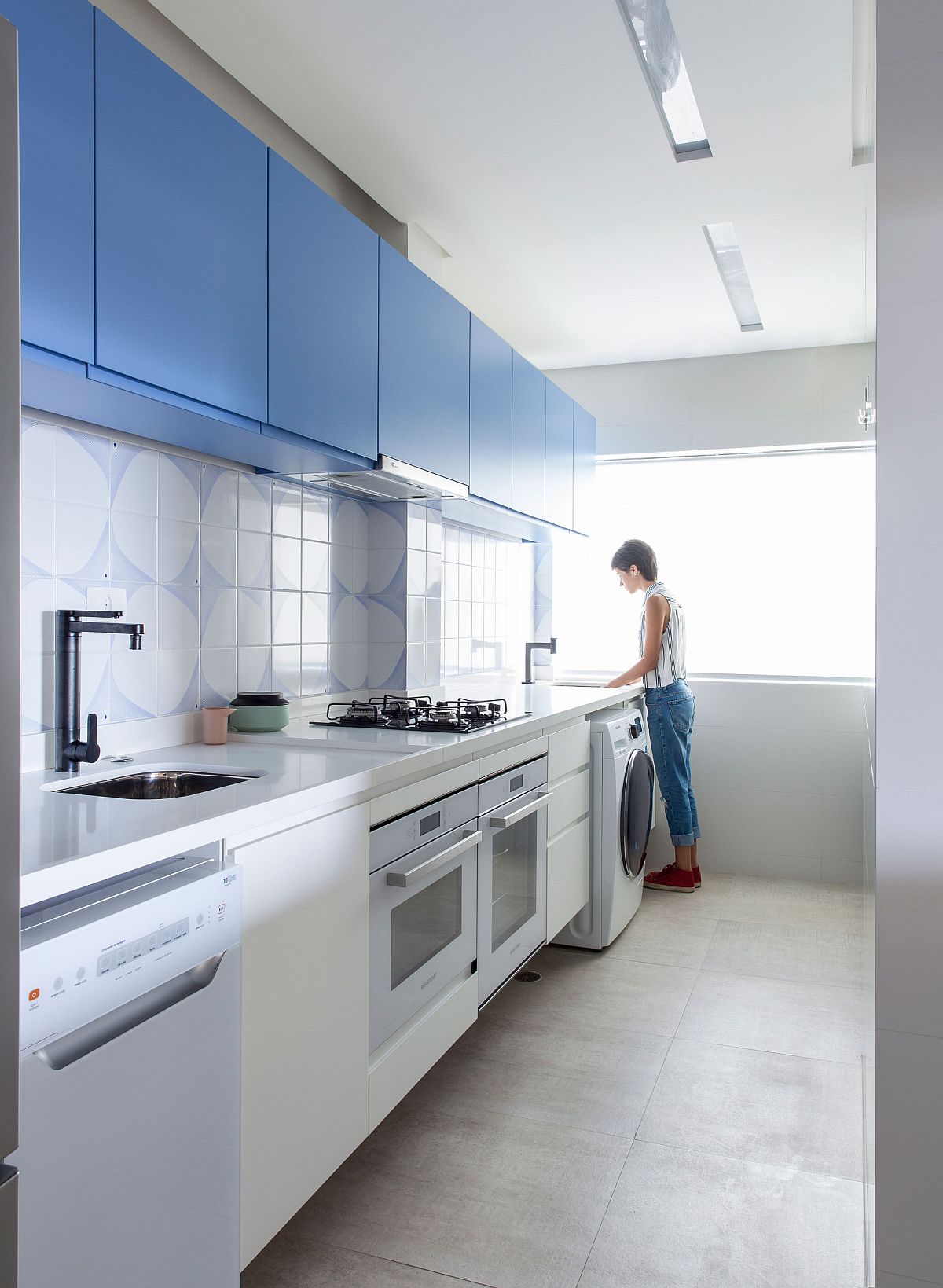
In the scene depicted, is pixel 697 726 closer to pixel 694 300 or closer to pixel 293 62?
pixel 694 300

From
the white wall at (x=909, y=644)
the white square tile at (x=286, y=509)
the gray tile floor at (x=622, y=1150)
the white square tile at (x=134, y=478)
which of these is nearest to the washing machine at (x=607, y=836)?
the gray tile floor at (x=622, y=1150)

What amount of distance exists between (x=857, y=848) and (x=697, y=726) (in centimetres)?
92

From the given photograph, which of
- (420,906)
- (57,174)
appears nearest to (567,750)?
(420,906)

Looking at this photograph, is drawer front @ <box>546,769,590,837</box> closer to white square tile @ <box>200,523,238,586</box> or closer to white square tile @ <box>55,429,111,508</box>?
white square tile @ <box>200,523,238,586</box>

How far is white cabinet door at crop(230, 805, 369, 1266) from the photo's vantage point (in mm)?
1448

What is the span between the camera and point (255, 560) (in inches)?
96.7

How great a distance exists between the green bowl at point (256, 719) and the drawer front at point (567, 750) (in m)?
0.91

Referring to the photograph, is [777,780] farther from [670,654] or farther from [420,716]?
[420,716]

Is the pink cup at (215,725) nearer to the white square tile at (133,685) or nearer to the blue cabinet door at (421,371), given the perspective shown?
the white square tile at (133,685)

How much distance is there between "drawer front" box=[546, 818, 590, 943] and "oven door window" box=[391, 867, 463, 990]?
0.72 metres

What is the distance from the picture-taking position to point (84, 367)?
1446mm

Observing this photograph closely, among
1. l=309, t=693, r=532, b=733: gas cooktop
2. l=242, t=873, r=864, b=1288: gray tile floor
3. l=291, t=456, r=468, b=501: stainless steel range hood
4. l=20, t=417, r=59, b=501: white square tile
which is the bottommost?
l=242, t=873, r=864, b=1288: gray tile floor

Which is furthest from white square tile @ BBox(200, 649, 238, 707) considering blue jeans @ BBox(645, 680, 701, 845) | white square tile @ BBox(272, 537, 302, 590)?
blue jeans @ BBox(645, 680, 701, 845)

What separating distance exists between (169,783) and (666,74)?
A: 202 centimetres
